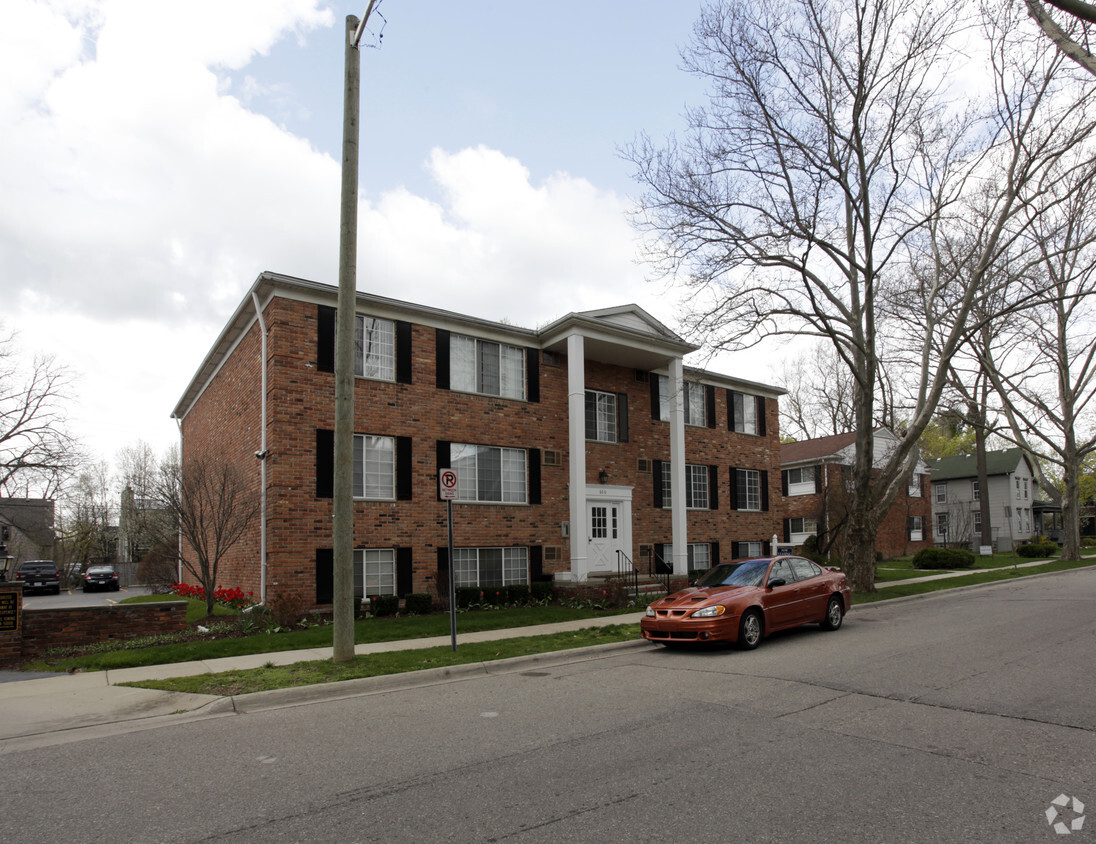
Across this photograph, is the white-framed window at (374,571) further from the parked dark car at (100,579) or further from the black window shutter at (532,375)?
the parked dark car at (100,579)

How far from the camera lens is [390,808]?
4.67m

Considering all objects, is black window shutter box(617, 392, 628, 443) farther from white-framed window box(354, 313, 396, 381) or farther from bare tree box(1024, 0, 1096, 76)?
bare tree box(1024, 0, 1096, 76)

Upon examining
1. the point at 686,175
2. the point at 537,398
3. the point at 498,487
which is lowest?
the point at 498,487

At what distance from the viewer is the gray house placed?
50.6 m

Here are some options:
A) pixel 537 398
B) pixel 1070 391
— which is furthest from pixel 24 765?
pixel 1070 391

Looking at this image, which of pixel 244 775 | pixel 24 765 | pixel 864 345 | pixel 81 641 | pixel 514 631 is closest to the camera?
pixel 244 775

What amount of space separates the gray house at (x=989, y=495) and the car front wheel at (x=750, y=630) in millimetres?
44407

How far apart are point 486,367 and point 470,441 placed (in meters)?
2.16

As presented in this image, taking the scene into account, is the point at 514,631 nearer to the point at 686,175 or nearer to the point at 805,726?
the point at 805,726

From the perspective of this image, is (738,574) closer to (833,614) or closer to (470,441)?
(833,614)

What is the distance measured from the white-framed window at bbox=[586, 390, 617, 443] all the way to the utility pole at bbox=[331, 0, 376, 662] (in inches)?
490

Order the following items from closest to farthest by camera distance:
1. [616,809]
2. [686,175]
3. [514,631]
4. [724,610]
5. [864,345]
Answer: [616,809], [724,610], [514,631], [686,175], [864,345]

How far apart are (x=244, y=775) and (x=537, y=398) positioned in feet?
50.8

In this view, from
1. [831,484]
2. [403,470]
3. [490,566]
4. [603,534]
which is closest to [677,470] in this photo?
[603,534]
